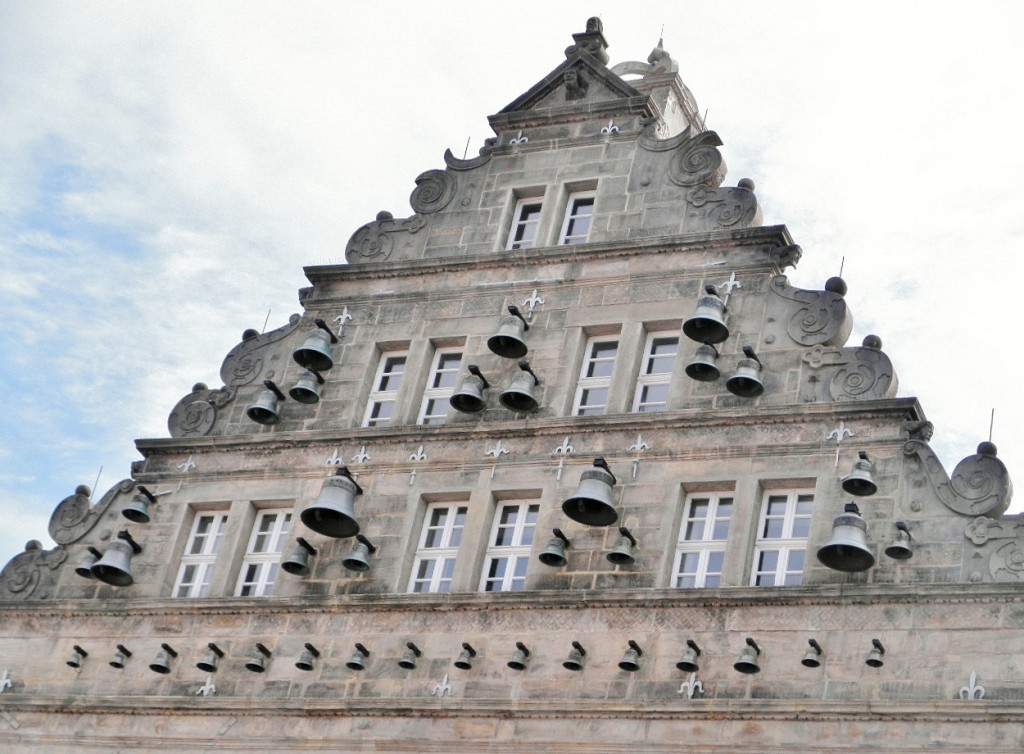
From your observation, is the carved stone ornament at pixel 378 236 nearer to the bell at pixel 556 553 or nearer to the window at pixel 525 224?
the window at pixel 525 224

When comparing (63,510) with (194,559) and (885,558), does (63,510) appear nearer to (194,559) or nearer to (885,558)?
(194,559)

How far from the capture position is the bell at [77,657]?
28766mm

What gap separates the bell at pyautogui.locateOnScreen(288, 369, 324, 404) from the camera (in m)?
29.6

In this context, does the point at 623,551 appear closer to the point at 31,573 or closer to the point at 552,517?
the point at 552,517

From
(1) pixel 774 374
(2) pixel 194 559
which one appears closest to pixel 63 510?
(2) pixel 194 559

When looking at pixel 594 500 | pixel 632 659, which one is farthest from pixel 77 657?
pixel 632 659

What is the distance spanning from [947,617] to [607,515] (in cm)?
439

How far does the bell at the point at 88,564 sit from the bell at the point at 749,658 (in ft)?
32.1

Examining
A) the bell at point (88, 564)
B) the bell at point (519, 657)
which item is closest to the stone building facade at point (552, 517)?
the bell at point (519, 657)

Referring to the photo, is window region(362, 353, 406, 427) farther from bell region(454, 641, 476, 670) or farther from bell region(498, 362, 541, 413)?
bell region(454, 641, 476, 670)

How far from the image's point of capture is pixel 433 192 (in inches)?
1238

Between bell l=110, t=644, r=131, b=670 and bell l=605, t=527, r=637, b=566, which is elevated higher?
bell l=605, t=527, r=637, b=566

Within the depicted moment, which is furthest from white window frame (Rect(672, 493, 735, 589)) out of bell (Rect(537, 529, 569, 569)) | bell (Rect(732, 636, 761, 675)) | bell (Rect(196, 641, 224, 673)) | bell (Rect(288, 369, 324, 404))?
bell (Rect(196, 641, 224, 673))

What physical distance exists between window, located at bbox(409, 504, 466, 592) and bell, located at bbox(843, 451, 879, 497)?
538 cm
